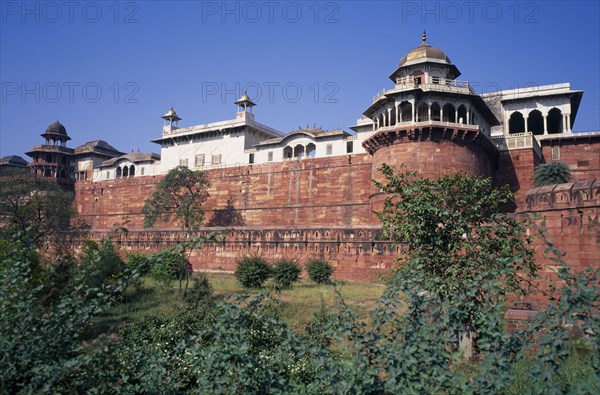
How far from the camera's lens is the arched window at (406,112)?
84.6ft

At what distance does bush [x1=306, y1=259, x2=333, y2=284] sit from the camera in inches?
830

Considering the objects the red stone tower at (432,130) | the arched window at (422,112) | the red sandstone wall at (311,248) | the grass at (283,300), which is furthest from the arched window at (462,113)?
the grass at (283,300)

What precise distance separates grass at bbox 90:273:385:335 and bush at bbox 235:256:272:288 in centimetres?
43

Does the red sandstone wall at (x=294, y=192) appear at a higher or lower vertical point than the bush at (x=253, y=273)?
higher

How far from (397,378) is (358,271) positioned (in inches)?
676

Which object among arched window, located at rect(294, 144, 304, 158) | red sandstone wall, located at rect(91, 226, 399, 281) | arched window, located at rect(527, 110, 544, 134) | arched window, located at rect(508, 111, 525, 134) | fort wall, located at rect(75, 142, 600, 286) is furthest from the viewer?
arched window, located at rect(294, 144, 304, 158)

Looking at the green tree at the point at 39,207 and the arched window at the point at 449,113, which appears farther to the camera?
the arched window at the point at 449,113

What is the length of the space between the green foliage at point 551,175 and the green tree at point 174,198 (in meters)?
22.5

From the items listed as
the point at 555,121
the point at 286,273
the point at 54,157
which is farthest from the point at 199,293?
the point at 54,157

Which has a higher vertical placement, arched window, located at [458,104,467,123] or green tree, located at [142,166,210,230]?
arched window, located at [458,104,467,123]

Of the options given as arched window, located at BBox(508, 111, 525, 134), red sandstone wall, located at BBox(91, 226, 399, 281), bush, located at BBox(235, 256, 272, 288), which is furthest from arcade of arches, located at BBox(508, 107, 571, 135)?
bush, located at BBox(235, 256, 272, 288)

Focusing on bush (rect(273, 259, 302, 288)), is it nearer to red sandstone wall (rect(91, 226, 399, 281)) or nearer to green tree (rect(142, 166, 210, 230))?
red sandstone wall (rect(91, 226, 399, 281))

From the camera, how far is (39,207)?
88.0 feet

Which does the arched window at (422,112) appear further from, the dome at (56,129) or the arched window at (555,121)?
the dome at (56,129)
